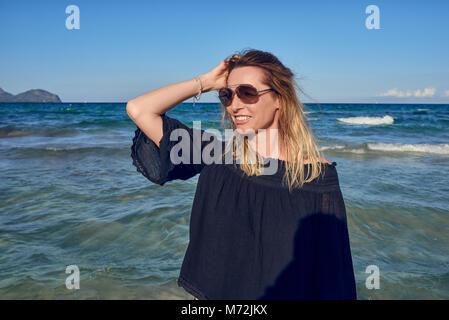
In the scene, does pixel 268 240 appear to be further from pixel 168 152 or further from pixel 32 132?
pixel 32 132

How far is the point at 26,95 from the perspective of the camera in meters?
142

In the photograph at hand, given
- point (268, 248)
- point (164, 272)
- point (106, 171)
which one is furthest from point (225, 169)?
point (106, 171)

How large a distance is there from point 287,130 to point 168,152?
31.0 inches

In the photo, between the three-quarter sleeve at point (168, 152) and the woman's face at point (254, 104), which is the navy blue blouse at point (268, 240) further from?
the woman's face at point (254, 104)

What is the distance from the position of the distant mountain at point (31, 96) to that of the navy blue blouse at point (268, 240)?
152733 mm

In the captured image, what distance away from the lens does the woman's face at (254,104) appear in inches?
80.2

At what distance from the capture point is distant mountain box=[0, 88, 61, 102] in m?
132
